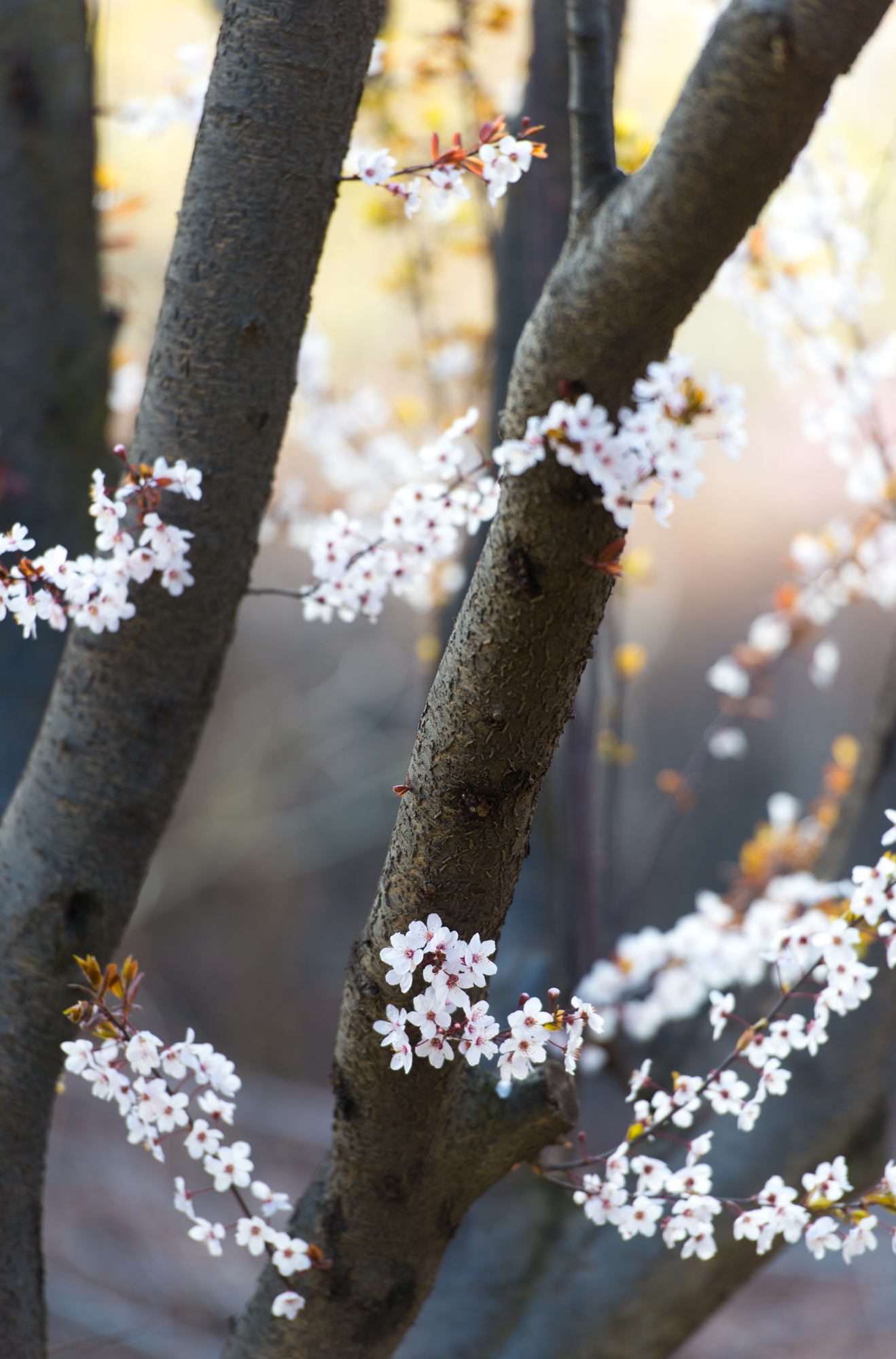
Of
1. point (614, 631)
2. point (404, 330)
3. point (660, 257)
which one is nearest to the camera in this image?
point (660, 257)

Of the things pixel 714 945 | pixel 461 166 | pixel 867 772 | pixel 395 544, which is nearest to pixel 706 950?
pixel 714 945

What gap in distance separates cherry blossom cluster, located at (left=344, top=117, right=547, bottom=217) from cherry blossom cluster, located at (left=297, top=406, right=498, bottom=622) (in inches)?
9.4

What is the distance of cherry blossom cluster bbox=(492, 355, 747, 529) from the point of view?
0.65 meters

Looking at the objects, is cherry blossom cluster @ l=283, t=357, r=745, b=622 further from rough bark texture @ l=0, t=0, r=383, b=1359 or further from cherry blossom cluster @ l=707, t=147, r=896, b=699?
cherry blossom cluster @ l=707, t=147, r=896, b=699

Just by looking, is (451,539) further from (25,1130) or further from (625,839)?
(625,839)

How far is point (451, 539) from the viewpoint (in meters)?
1.22

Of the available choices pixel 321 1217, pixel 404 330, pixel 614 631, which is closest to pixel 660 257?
pixel 321 1217

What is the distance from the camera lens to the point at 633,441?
646 mm

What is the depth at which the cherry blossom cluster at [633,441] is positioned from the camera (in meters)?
0.65

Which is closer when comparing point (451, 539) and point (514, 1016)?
point (514, 1016)

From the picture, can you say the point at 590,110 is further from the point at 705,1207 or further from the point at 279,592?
the point at 705,1207

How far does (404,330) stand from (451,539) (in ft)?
20.0

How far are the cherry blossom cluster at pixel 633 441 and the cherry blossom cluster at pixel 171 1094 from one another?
2.16 feet

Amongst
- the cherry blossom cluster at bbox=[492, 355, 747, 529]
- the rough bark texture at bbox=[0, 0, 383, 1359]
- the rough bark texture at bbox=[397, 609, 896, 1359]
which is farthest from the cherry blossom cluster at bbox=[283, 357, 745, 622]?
the rough bark texture at bbox=[397, 609, 896, 1359]
